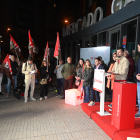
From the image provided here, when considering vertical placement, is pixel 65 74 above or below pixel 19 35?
below

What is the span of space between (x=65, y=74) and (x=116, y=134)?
4.57 metres

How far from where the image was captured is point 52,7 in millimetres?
50750

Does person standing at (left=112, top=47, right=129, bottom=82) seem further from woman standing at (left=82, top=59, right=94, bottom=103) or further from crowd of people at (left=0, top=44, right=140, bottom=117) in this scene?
woman standing at (left=82, top=59, right=94, bottom=103)

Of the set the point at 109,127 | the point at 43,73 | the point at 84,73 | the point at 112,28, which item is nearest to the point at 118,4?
the point at 112,28

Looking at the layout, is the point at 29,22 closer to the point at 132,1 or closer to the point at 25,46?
the point at 25,46

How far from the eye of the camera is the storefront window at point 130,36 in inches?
276

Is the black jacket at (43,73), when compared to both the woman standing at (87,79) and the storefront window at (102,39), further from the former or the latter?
the storefront window at (102,39)

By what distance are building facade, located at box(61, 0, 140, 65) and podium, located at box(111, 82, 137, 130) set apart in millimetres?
3562

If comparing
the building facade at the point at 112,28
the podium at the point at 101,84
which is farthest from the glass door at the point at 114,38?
the podium at the point at 101,84

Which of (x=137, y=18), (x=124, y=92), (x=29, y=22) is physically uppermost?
(x=29, y=22)

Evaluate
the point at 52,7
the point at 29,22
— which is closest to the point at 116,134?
the point at 29,22

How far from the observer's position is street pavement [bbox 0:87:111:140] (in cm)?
381

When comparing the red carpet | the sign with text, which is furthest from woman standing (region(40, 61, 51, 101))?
the sign with text

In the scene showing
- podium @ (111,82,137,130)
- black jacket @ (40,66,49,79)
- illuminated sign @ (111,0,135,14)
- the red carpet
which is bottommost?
the red carpet
